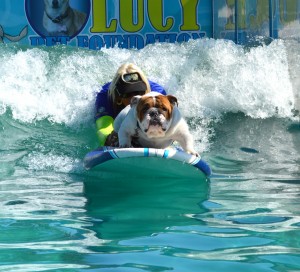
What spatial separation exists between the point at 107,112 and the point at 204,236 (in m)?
2.94

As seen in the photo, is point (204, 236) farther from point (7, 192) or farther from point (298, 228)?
point (7, 192)

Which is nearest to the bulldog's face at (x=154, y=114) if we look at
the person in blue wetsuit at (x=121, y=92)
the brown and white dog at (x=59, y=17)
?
the person in blue wetsuit at (x=121, y=92)

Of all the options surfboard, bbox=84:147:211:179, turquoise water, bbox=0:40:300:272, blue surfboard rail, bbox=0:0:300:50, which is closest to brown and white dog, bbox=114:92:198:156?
surfboard, bbox=84:147:211:179

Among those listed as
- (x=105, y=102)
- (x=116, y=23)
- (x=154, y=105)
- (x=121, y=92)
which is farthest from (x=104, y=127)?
(x=116, y=23)

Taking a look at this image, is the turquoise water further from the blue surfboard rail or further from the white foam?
the blue surfboard rail

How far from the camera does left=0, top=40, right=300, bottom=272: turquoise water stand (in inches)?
138

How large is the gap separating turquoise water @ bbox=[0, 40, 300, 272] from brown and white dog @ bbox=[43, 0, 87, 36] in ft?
8.85

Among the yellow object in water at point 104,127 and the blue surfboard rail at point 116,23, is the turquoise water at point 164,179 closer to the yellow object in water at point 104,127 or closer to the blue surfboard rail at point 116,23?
the yellow object in water at point 104,127

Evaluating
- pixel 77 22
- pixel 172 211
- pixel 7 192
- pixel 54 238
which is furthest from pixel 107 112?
pixel 77 22

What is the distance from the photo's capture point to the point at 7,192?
488 centimetres

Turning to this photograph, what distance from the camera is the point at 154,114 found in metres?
4.82

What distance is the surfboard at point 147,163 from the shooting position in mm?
4852

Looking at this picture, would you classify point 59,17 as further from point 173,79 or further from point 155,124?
point 155,124

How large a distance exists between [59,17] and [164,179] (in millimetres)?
8061
